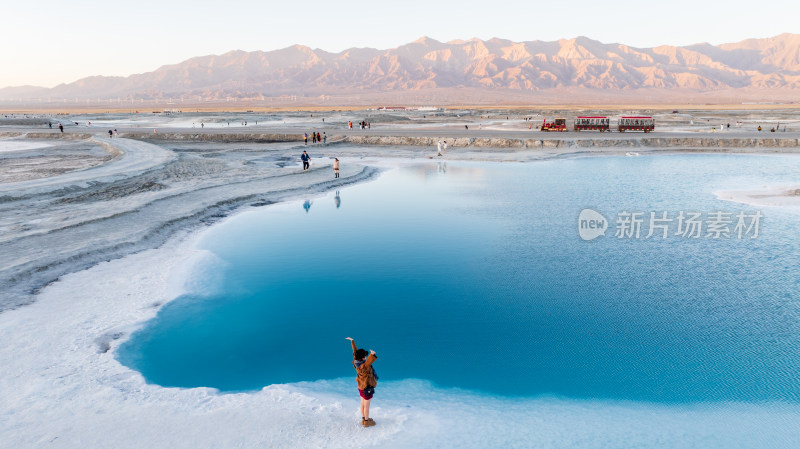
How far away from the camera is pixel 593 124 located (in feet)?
200

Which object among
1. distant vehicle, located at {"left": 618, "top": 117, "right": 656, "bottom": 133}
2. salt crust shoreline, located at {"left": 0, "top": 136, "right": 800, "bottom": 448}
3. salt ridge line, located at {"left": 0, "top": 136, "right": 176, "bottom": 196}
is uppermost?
distant vehicle, located at {"left": 618, "top": 117, "right": 656, "bottom": 133}

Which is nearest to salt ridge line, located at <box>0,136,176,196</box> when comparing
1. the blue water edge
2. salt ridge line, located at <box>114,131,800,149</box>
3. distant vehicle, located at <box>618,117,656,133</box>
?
the blue water edge

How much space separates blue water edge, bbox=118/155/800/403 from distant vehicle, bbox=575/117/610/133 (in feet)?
132

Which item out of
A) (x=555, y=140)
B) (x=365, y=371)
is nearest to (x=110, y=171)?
(x=365, y=371)

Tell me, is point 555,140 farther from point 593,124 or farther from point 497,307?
point 497,307

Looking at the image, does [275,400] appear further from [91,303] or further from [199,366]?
[91,303]

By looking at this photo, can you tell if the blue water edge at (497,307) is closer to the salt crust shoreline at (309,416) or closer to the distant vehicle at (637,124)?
the salt crust shoreline at (309,416)

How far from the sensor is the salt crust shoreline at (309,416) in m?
7.83

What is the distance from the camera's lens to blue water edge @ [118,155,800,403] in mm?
9820

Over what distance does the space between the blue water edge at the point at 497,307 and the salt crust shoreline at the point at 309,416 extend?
1.45 feet

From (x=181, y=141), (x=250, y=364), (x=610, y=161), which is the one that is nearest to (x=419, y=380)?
(x=250, y=364)

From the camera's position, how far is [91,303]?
12562 mm

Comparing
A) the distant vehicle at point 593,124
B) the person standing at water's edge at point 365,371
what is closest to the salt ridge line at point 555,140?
the distant vehicle at point 593,124

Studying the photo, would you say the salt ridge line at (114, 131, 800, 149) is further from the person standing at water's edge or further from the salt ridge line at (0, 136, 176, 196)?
the person standing at water's edge
